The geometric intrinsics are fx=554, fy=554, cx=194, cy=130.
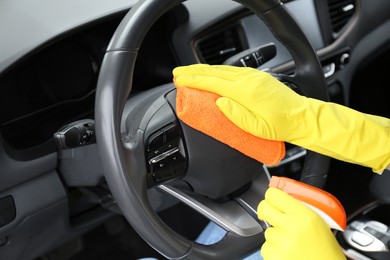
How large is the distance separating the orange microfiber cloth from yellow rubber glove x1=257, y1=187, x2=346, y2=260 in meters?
0.06

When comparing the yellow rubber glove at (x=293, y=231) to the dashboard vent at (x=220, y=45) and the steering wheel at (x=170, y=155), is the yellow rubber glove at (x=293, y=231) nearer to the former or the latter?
the steering wheel at (x=170, y=155)

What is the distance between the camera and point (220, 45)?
1.41 m

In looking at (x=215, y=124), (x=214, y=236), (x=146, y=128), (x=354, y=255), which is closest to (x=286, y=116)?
(x=215, y=124)

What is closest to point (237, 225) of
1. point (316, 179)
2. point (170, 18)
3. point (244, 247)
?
point (244, 247)

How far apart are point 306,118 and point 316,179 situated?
0.86 ft

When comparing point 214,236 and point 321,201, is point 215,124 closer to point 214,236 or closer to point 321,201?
point 321,201

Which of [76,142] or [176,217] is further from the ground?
[76,142]

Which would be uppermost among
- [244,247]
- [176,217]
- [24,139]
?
[24,139]

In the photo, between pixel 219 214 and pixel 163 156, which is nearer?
pixel 163 156

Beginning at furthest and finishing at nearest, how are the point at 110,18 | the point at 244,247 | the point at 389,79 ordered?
1. the point at 389,79
2. the point at 110,18
3. the point at 244,247

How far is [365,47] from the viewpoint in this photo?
1687mm

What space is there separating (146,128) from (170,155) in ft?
0.20

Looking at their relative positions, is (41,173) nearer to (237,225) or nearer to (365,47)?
(237,225)

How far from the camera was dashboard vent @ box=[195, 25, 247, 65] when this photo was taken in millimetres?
1374
